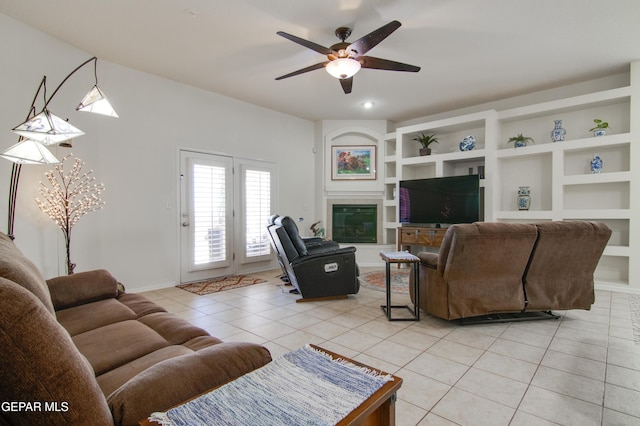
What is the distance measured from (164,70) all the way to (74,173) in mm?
1789

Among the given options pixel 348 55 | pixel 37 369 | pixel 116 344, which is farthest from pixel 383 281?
pixel 37 369

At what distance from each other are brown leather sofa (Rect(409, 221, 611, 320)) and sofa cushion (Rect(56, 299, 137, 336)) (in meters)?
2.55

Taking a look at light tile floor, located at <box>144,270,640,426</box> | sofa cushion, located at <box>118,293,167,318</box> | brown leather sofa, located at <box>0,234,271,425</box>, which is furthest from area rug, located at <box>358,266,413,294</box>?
brown leather sofa, located at <box>0,234,271,425</box>

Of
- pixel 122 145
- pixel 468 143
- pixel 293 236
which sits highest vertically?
pixel 468 143

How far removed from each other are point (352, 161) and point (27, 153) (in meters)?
5.27

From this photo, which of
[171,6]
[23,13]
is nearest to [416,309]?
[171,6]

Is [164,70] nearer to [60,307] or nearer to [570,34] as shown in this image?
[60,307]

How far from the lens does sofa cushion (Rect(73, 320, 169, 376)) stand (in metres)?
1.38

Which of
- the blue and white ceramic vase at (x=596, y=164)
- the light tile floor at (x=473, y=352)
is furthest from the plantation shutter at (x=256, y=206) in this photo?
the blue and white ceramic vase at (x=596, y=164)

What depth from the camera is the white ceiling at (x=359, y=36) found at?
3.00 meters

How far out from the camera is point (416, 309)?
324 centimetres

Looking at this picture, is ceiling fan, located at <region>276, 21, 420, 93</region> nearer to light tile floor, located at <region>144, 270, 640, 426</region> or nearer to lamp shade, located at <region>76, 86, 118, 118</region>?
lamp shade, located at <region>76, 86, 118, 118</region>

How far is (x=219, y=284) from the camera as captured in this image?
4.84 metres

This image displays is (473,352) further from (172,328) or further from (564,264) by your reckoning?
(172,328)
